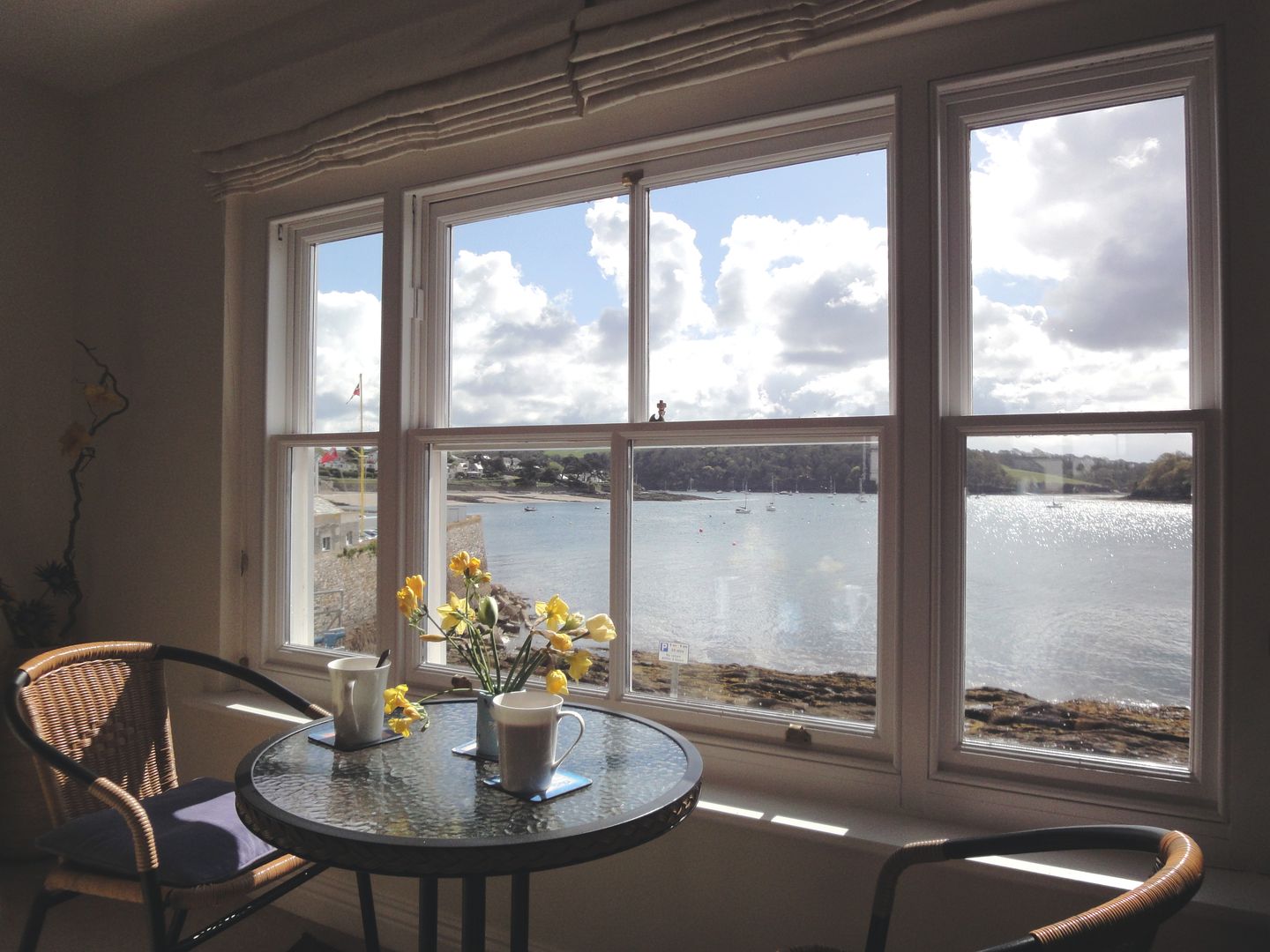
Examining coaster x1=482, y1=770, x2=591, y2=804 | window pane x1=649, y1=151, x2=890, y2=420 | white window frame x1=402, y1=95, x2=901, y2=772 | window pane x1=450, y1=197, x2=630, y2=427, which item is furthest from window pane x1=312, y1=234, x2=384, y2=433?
coaster x1=482, y1=770, x2=591, y2=804

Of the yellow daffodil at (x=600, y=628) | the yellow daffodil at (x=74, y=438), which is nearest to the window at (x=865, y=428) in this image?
the yellow daffodil at (x=600, y=628)

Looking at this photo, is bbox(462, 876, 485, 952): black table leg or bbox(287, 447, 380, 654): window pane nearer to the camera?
bbox(462, 876, 485, 952): black table leg

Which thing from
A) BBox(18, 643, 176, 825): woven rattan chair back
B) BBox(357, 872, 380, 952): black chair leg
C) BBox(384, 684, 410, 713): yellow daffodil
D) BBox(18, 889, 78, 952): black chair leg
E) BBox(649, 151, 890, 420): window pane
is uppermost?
BBox(649, 151, 890, 420): window pane

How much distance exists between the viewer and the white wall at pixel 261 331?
1.47 m

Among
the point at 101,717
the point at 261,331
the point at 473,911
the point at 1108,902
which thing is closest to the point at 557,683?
the point at 473,911

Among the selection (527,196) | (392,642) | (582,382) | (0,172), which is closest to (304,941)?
(392,642)

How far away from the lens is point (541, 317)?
2326 millimetres

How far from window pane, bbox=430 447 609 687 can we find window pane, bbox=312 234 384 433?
444mm

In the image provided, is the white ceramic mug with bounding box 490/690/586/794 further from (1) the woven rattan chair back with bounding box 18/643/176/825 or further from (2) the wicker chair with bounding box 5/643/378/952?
(1) the woven rattan chair back with bounding box 18/643/176/825

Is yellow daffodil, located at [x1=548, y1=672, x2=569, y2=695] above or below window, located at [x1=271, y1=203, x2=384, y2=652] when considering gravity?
below

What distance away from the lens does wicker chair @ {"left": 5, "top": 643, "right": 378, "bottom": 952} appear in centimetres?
155

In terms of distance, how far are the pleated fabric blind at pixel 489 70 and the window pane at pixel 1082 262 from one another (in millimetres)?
358

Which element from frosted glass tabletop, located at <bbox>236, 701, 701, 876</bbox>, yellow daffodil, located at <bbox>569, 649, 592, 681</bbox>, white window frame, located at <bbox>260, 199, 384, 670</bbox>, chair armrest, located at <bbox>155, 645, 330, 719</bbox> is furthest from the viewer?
white window frame, located at <bbox>260, 199, 384, 670</bbox>

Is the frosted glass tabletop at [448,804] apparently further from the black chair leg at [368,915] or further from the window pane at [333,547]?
the window pane at [333,547]
